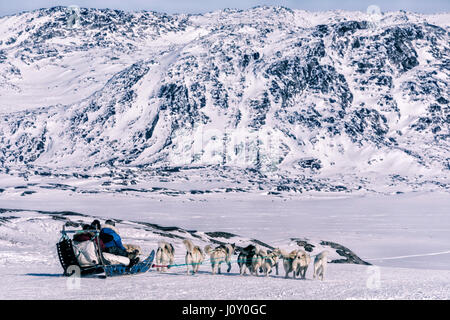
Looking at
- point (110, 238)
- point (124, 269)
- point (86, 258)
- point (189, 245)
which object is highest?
point (110, 238)

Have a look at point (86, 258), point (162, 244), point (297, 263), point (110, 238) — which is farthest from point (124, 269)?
point (297, 263)

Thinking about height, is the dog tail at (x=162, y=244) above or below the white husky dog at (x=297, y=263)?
above

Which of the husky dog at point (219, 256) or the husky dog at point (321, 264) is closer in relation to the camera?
the husky dog at point (321, 264)

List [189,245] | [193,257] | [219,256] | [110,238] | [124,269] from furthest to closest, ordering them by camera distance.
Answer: [219,256] → [193,257] → [189,245] → [124,269] → [110,238]

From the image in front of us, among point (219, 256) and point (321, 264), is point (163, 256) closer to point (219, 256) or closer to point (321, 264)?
point (219, 256)

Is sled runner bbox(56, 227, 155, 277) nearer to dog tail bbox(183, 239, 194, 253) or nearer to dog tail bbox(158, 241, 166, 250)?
dog tail bbox(183, 239, 194, 253)

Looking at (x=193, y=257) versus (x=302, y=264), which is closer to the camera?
(x=302, y=264)

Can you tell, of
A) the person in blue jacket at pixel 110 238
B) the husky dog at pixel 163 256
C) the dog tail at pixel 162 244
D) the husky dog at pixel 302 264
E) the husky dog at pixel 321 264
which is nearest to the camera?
the person in blue jacket at pixel 110 238

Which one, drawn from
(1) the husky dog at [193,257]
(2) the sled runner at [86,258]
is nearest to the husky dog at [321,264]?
(1) the husky dog at [193,257]

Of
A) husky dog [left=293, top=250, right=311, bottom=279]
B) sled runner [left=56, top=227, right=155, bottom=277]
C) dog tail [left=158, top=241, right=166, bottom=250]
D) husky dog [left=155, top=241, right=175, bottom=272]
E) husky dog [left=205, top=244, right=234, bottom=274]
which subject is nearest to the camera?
sled runner [left=56, top=227, right=155, bottom=277]


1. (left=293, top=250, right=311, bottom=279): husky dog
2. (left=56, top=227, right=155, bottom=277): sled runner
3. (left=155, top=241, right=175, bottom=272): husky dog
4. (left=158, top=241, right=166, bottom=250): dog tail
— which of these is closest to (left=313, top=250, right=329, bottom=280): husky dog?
(left=293, top=250, right=311, bottom=279): husky dog

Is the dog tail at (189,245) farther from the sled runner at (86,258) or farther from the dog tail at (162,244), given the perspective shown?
the sled runner at (86,258)

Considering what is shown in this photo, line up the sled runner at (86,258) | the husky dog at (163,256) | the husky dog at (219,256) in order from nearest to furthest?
1. the sled runner at (86,258)
2. the husky dog at (219,256)
3. the husky dog at (163,256)

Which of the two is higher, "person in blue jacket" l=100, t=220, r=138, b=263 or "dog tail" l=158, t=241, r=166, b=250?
"person in blue jacket" l=100, t=220, r=138, b=263
